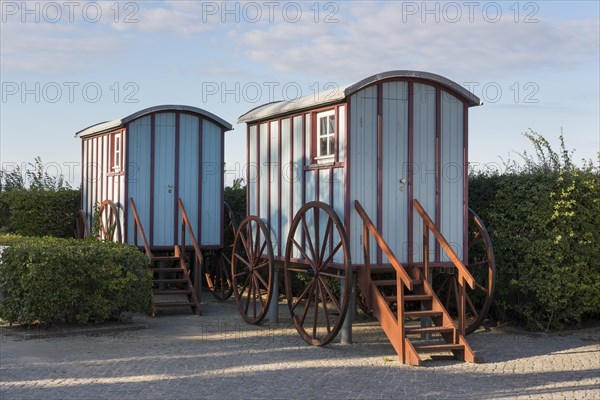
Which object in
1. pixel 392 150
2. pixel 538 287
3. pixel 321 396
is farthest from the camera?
pixel 538 287

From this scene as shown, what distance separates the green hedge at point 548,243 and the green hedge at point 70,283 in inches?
221

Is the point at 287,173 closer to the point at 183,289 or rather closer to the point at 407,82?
the point at 407,82

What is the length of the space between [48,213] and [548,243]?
44.3ft

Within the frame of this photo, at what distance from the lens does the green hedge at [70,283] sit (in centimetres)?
1152

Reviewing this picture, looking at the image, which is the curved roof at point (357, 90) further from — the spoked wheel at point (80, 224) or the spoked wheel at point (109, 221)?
the spoked wheel at point (80, 224)

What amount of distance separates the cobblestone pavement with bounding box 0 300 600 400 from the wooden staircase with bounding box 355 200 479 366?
212 mm

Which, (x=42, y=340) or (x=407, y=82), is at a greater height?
(x=407, y=82)

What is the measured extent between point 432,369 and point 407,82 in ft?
13.2

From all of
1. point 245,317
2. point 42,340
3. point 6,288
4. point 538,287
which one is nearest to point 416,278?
point 538,287

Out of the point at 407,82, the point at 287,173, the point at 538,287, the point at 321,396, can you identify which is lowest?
the point at 321,396

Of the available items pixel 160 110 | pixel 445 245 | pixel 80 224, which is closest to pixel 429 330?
pixel 445 245

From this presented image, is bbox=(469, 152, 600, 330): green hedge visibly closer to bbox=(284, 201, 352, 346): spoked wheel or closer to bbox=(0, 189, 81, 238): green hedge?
bbox=(284, 201, 352, 346): spoked wheel

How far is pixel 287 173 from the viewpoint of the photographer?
12.6 meters

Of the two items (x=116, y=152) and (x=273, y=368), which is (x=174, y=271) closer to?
(x=116, y=152)
